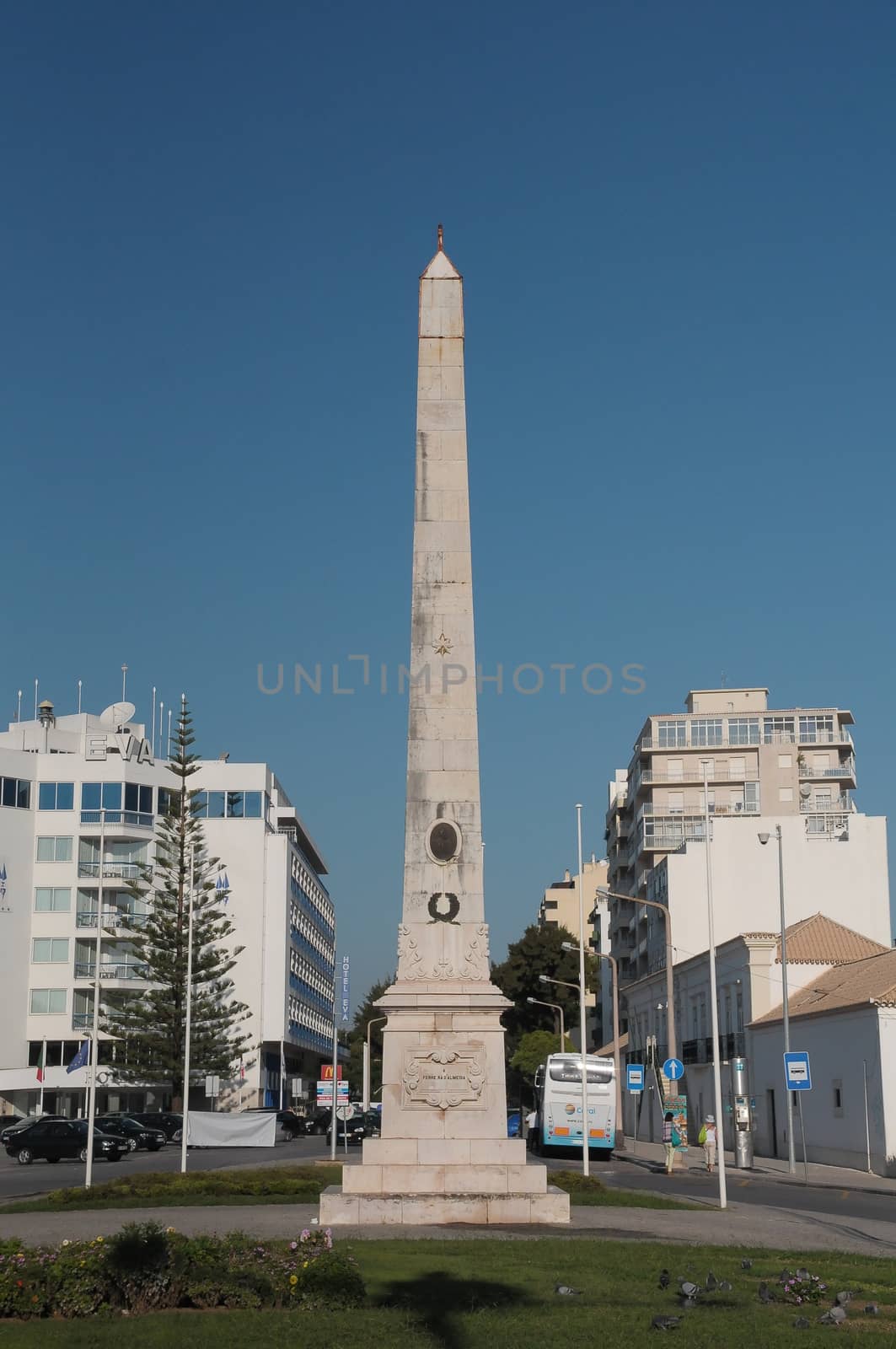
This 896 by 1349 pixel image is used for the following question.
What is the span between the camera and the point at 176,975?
66.1m

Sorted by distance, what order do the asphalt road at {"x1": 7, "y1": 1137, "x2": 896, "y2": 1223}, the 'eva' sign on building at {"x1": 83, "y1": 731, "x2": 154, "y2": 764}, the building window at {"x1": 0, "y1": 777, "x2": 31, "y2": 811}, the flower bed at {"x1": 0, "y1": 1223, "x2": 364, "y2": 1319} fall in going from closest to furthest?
the flower bed at {"x1": 0, "y1": 1223, "x2": 364, "y2": 1319}, the asphalt road at {"x1": 7, "y1": 1137, "x2": 896, "y2": 1223}, the building window at {"x1": 0, "y1": 777, "x2": 31, "y2": 811}, the 'eva' sign on building at {"x1": 83, "y1": 731, "x2": 154, "y2": 764}

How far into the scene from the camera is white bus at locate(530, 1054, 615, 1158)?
45312 mm

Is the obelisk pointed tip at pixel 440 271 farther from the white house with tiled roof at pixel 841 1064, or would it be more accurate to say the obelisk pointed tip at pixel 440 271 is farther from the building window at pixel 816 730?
the building window at pixel 816 730

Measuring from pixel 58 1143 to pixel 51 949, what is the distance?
2919cm

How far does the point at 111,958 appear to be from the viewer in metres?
71.4

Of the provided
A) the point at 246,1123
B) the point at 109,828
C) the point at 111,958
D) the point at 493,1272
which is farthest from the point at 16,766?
the point at 493,1272

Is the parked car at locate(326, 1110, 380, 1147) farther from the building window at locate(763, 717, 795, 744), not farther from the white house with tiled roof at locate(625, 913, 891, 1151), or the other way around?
the building window at locate(763, 717, 795, 744)

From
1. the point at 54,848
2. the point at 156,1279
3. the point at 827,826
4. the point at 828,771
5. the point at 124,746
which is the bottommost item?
the point at 156,1279

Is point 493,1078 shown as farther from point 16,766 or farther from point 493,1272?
point 16,766

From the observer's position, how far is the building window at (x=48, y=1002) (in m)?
72.2

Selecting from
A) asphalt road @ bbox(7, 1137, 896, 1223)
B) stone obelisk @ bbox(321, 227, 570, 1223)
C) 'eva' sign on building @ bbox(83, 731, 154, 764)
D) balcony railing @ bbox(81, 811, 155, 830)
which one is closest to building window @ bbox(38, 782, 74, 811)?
balcony railing @ bbox(81, 811, 155, 830)

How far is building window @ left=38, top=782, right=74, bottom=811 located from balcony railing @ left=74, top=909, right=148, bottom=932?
5376mm

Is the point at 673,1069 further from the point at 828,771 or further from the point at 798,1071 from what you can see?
the point at 828,771

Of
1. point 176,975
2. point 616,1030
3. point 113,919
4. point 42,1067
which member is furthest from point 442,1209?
point 113,919
